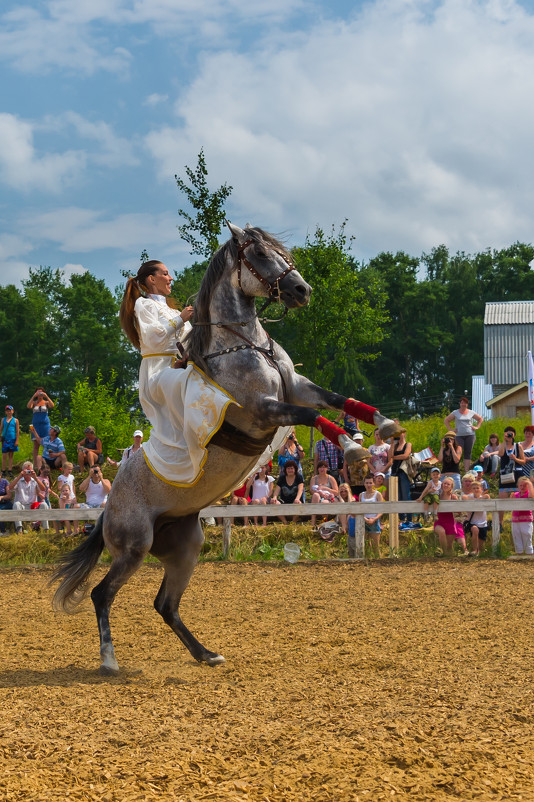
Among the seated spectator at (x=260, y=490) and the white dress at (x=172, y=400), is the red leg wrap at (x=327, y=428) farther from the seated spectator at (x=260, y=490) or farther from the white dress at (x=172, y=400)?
the seated spectator at (x=260, y=490)

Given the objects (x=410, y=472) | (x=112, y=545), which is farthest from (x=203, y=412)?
(x=410, y=472)

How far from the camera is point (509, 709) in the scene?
13.8ft

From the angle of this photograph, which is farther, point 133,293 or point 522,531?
point 522,531

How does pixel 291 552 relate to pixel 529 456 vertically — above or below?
below

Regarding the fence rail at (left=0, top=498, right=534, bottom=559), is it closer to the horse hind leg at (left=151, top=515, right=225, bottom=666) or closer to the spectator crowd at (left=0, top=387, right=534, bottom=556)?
the spectator crowd at (left=0, top=387, right=534, bottom=556)

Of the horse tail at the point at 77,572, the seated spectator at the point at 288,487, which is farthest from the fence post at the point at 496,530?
the horse tail at the point at 77,572

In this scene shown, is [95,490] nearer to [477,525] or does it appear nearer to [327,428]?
[477,525]

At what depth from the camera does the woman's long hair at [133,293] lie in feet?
20.6

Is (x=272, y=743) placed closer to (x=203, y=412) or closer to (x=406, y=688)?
(x=406, y=688)

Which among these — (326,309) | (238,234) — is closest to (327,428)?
(238,234)

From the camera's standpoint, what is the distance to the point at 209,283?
5.87 m

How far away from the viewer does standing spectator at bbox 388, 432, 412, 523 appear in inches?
515

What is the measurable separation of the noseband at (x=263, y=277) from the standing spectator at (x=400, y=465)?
25.6 feet

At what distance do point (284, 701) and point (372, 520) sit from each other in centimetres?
761
